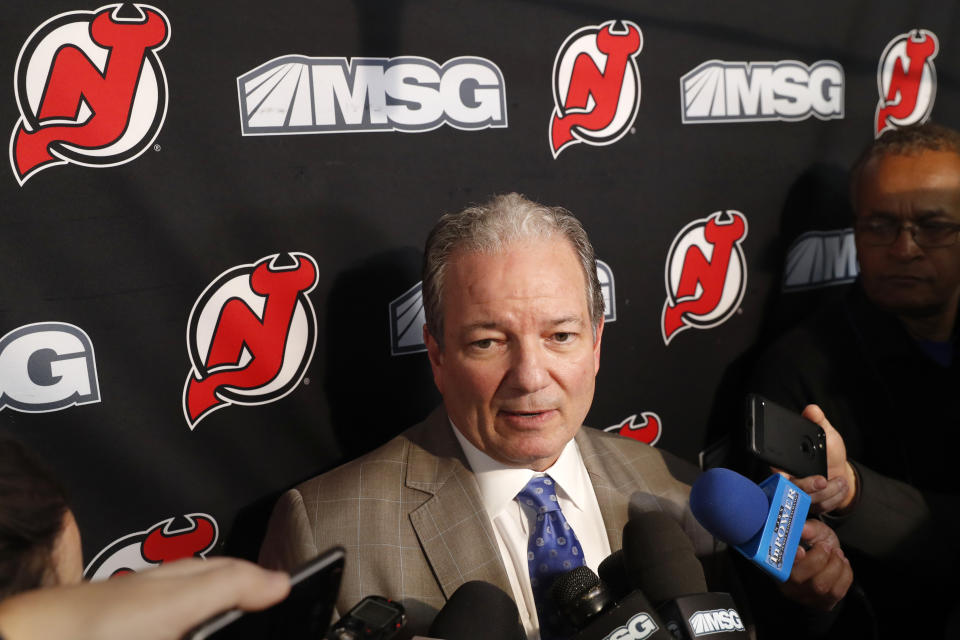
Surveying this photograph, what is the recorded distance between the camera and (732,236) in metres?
2.23

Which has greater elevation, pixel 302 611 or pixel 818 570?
pixel 302 611

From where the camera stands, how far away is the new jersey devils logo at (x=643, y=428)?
2148 mm

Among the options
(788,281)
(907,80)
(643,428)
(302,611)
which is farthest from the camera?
(907,80)

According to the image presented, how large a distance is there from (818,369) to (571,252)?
0.94m

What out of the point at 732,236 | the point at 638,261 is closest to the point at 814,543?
the point at 638,261

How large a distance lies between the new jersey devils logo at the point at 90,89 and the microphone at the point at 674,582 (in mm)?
1104

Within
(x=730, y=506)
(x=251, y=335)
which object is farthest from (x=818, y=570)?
(x=251, y=335)

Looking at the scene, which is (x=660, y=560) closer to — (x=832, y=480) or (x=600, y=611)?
(x=600, y=611)

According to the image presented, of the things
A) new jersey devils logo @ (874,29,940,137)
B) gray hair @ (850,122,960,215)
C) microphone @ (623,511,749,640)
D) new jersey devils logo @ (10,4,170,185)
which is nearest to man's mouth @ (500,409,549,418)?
microphone @ (623,511,749,640)

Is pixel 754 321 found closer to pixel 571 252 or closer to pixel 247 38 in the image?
pixel 571 252

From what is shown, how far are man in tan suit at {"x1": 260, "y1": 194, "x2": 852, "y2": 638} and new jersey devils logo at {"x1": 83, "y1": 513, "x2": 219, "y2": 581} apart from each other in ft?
0.66

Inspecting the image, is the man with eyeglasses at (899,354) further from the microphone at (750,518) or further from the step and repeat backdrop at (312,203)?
the microphone at (750,518)

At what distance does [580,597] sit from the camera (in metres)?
1.11

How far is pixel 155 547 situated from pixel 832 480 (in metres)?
1.36
